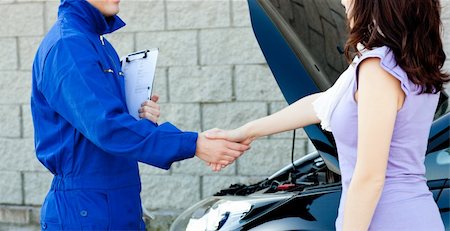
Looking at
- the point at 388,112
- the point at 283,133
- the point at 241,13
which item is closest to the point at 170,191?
the point at 283,133

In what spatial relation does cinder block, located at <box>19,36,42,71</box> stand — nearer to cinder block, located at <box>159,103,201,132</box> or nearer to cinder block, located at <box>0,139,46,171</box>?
cinder block, located at <box>0,139,46,171</box>

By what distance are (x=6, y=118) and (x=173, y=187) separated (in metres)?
1.63

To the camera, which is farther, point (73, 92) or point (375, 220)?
point (73, 92)

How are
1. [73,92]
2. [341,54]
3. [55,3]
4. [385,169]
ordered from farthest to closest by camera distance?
1. [55,3]
2. [341,54]
3. [73,92]
4. [385,169]

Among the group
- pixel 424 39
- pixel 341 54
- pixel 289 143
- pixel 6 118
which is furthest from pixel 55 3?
pixel 424 39

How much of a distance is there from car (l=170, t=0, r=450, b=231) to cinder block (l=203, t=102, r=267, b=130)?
290cm

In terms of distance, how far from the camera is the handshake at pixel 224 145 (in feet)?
9.73

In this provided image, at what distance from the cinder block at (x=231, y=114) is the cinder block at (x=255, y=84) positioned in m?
0.06

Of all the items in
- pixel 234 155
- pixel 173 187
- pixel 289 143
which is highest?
pixel 234 155

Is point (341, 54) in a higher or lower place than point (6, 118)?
higher

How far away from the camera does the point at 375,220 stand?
2258 mm

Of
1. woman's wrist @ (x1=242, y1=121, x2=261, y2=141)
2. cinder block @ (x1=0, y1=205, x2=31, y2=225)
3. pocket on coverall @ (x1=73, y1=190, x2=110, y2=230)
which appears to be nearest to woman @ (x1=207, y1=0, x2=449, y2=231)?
woman's wrist @ (x1=242, y1=121, x2=261, y2=141)

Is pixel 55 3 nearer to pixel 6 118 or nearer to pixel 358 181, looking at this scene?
pixel 6 118

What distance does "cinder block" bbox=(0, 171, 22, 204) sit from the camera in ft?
22.4
